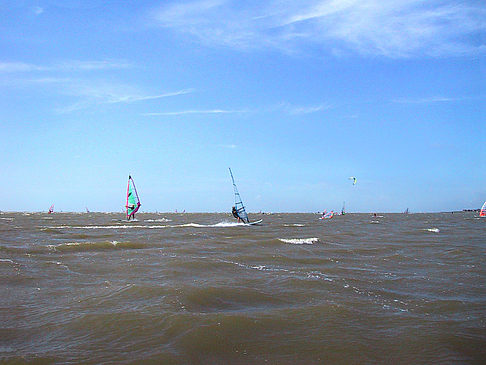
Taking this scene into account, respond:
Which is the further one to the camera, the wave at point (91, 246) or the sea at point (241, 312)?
the wave at point (91, 246)

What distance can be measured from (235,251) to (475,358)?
1301cm

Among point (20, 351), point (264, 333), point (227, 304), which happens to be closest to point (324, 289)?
point (227, 304)

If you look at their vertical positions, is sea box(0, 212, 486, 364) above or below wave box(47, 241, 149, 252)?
above

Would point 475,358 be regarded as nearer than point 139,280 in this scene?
Yes

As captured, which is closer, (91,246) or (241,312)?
(241,312)

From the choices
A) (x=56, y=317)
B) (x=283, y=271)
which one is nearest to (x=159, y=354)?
(x=56, y=317)

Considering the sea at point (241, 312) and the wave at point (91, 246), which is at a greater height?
the sea at point (241, 312)

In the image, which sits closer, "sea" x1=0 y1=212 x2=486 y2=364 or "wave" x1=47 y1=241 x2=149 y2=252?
"sea" x1=0 y1=212 x2=486 y2=364

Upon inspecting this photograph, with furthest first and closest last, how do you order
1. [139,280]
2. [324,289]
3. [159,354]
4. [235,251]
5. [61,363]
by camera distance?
[235,251]
[139,280]
[324,289]
[159,354]
[61,363]

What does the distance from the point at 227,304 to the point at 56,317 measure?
334 centimetres

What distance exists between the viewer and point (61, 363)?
190 inches

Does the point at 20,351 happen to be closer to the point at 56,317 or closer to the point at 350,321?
the point at 56,317

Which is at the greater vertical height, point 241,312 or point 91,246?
point 241,312

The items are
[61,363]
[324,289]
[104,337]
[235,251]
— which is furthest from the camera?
[235,251]
